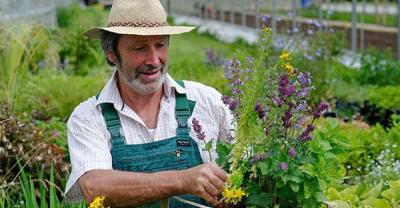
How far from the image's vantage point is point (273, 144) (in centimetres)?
333

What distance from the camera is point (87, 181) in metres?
3.79

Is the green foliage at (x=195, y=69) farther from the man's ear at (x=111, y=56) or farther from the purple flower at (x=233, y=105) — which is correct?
the purple flower at (x=233, y=105)

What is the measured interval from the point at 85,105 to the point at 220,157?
865mm

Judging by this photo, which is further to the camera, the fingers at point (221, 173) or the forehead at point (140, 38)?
the forehead at point (140, 38)

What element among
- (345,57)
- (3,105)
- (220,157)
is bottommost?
(345,57)

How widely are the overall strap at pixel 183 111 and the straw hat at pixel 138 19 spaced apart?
1.00 feet

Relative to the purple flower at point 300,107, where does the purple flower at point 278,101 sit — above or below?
above

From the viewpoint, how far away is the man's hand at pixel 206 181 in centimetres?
342

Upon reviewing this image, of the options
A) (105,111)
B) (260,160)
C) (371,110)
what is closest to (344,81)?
(371,110)

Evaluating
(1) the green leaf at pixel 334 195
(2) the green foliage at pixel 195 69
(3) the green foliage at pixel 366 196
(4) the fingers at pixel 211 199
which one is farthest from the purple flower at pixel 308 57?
(4) the fingers at pixel 211 199

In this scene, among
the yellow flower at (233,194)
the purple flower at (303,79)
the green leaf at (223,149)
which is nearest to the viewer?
the yellow flower at (233,194)

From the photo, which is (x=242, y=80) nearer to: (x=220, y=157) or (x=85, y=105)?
(x=220, y=157)

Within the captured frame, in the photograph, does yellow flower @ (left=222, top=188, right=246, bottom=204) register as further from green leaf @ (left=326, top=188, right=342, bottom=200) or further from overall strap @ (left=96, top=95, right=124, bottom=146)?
green leaf @ (left=326, top=188, right=342, bottom=200)

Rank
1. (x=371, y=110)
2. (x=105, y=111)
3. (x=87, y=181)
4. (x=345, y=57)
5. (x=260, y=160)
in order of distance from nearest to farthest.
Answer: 1. (x=260, y=160)
2. (x=87, y=181)
3. (x=105, y=111)
4. (x=371, y=110)
5. (x=345, y=57)
